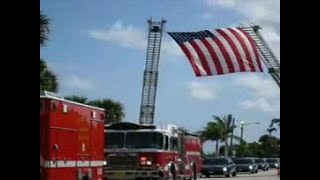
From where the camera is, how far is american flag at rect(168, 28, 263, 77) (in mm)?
9219

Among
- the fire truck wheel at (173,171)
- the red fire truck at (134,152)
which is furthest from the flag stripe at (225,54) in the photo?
the fire truck wheel at (173,171)

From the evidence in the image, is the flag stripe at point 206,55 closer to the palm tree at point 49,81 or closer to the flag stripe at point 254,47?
the flag stripe at point 254,47

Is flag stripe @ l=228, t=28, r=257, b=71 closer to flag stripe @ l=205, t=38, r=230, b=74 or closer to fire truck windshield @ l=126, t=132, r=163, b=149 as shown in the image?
flag stripe @ l=205, t=38, r=230, b=74

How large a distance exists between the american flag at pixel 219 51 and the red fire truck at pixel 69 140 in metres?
6.14

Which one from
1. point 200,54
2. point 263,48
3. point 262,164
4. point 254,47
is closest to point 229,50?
point 254,47

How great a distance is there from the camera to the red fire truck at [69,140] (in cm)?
1527

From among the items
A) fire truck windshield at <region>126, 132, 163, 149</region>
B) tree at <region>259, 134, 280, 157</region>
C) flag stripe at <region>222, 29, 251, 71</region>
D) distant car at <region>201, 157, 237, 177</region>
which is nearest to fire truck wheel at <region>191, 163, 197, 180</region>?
fire truck windshield at <region>126, 132, 163, 149</region>

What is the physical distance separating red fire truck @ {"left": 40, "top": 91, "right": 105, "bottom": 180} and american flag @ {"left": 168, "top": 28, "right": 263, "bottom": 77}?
6142mm

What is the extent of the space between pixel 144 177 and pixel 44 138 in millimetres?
8824

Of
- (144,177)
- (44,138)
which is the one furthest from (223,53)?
(144,177)
